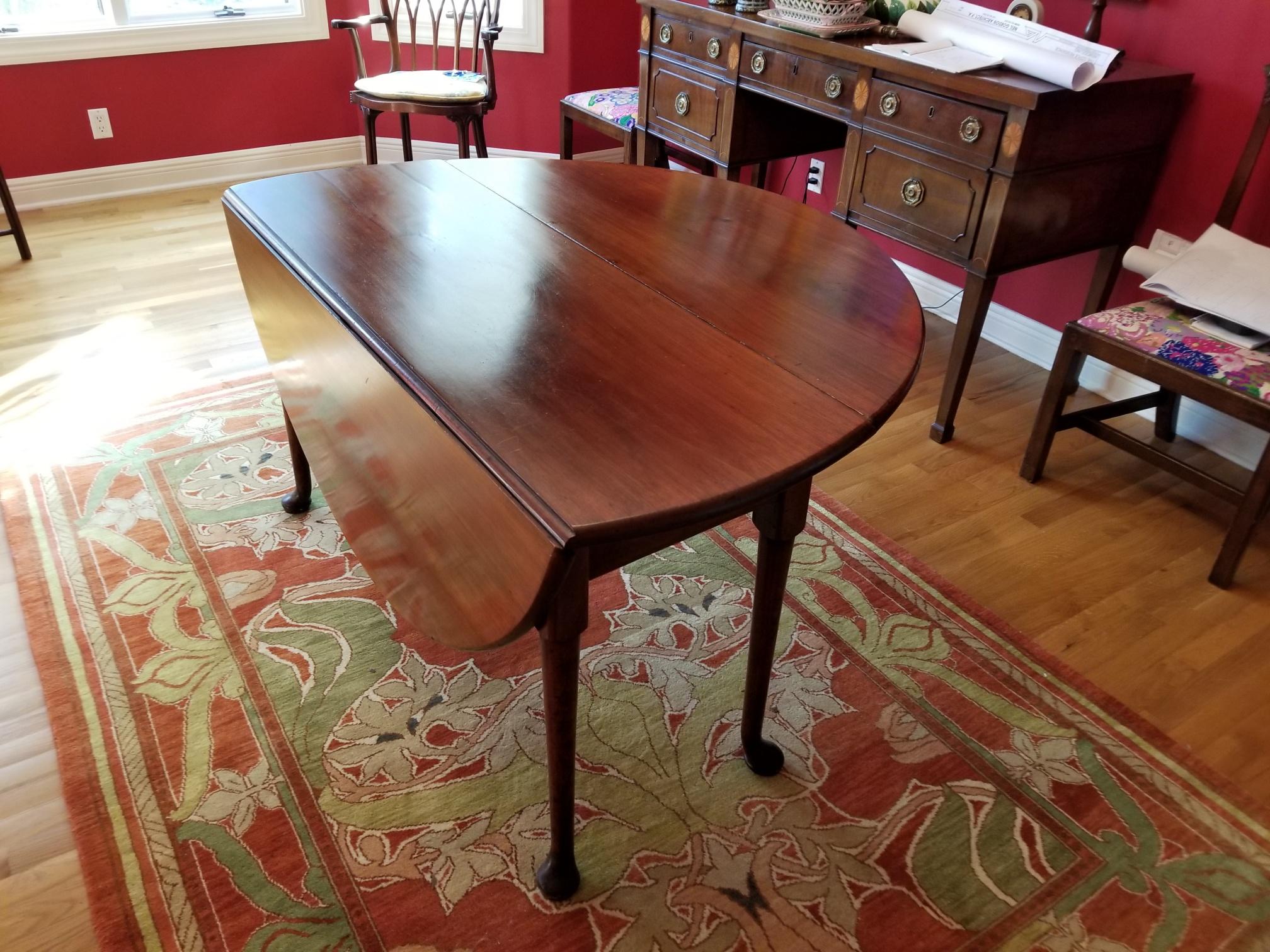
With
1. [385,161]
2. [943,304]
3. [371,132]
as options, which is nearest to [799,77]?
[943,304]

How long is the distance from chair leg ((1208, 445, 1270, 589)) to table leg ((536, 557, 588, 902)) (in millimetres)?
1468

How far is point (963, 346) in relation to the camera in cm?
229

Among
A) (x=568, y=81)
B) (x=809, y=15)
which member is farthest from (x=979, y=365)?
(x=568, y=81)

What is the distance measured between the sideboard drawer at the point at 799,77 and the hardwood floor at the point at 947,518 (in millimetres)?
810

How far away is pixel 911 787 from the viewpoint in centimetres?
151

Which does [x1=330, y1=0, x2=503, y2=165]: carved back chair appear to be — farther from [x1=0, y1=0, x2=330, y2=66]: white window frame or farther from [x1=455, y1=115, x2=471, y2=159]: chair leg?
[x1=0, y1=0, x2=330, y2=66]: white window frame

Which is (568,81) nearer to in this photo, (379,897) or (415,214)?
(415,214)

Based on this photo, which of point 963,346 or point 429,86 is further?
point 429,86

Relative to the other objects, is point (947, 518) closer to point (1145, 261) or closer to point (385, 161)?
point (1145, 261)

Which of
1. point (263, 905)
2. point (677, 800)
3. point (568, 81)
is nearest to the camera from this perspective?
point (263, 905)

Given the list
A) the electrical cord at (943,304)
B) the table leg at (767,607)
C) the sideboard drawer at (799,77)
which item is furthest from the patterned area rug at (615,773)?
the electrical cord at (943,304)

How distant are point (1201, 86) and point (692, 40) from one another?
1.34 m

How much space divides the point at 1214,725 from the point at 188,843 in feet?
5.54

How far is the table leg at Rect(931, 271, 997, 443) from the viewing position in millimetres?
2213
